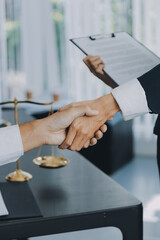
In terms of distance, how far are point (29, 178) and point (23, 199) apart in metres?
0.22

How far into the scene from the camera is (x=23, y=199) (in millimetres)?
1501

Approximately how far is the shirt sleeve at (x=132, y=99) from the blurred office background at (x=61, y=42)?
289 cm

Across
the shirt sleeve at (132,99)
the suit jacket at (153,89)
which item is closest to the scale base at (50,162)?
the shirt sleeve at (132,99)

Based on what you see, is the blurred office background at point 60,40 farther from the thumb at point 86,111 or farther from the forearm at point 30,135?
the forearm at point 30,135

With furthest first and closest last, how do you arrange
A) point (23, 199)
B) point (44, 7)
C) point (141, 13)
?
point (44, 7), point (141, 13), point (23, 199)

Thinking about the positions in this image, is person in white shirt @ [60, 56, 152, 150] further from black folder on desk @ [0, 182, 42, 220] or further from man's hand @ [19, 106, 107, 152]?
black folder on desk @ [0, 182, 42, 220]

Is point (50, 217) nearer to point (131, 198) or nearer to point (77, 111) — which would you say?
point (131, 198)

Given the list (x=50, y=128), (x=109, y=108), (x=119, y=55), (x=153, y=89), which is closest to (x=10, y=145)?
(x=50, y=128)

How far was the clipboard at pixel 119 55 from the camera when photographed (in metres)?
1.99

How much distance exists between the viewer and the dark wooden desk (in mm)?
1354

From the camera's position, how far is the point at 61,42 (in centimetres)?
500

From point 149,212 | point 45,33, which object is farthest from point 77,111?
point 45,33

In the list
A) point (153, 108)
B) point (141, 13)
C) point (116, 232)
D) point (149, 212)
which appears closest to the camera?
point (153, 108)

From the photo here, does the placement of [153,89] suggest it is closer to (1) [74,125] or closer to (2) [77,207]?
(1) [74,125]
